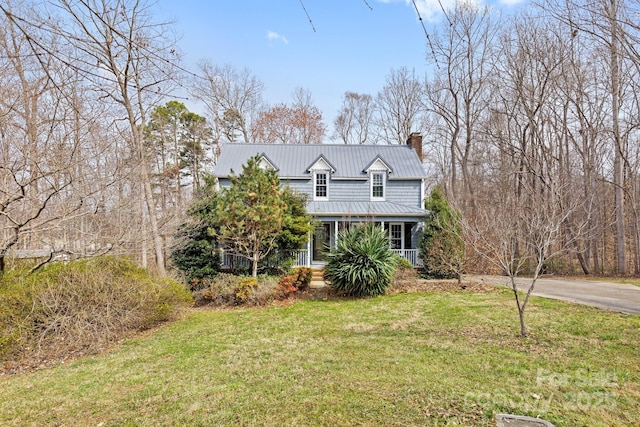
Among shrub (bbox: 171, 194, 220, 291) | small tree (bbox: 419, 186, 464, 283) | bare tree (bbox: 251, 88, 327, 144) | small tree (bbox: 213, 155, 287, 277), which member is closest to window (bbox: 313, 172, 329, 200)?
small tree (bbox: 419, 186, 464, 283)

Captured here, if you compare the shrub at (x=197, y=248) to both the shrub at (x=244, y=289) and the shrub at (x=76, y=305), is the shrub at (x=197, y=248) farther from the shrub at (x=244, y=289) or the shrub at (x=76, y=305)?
the shrub at (x=76, y=305)

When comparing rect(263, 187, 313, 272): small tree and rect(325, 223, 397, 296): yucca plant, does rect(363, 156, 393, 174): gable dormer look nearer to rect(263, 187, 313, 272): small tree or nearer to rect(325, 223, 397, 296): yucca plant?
rect(263, 187, 313, 272): small tree

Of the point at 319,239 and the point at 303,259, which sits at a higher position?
the point at 319,239

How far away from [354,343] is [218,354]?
2.60 m

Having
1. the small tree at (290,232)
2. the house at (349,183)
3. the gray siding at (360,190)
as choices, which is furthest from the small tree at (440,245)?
the small tree at (290,232)

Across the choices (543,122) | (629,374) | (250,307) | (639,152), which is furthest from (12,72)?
(639,152)

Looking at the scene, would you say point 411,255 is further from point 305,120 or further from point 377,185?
point 305,120

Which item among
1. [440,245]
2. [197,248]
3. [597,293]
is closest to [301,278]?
[197,248]

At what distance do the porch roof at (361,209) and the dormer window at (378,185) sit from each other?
61 centimetres

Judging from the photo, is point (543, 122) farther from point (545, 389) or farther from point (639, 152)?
point (545, 389)

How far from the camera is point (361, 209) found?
16047 mm

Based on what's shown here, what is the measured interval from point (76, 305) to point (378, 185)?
14129 mm

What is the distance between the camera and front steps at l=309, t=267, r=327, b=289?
12.2 m

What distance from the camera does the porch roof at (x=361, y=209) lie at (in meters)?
15.5
